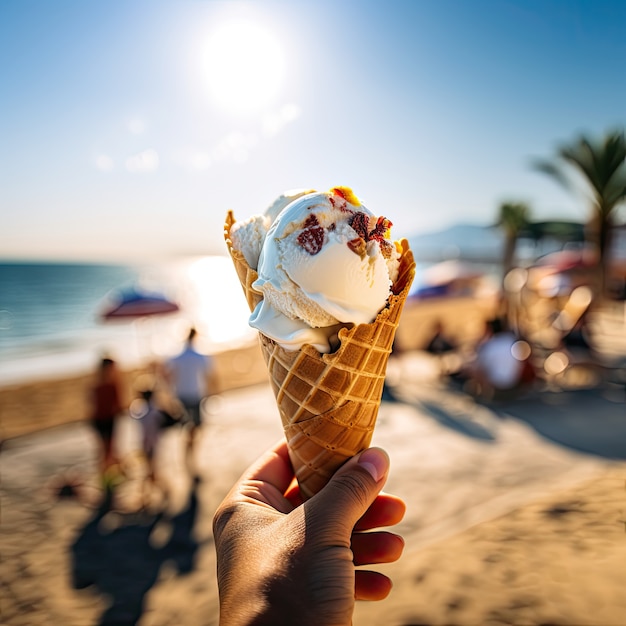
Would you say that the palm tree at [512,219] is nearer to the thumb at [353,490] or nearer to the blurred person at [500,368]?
the blurred person at [500,368]

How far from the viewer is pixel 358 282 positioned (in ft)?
6.41

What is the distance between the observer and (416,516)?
4.40m

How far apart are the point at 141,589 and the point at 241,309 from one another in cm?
3763

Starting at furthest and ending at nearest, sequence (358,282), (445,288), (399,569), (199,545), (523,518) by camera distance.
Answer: (445,288)
(199,545)
(523,518)
(399,569)
(358,282)

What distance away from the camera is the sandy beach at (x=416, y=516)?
276 centimetres

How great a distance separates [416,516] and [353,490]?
3007 mm

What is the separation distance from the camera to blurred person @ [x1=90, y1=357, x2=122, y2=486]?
570 cm

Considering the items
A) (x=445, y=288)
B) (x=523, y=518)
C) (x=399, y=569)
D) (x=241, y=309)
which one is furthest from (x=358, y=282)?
(x=241, y=309)

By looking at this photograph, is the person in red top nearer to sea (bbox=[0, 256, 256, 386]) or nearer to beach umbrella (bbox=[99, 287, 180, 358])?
sea (bbox=[0, 256, 256, 386])

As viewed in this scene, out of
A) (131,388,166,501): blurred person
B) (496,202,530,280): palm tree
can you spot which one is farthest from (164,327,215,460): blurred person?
(496,202,530,280): palm tree

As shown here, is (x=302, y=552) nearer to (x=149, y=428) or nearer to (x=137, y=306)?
(x=149, y=428)

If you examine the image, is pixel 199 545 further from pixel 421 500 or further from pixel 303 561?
pixel 303 561

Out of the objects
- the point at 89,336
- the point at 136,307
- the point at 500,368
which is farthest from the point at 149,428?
the point at 89,336

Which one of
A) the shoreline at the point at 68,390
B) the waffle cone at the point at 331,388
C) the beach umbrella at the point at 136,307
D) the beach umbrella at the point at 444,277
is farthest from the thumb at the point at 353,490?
the beach umbrella at the point at 444,277
